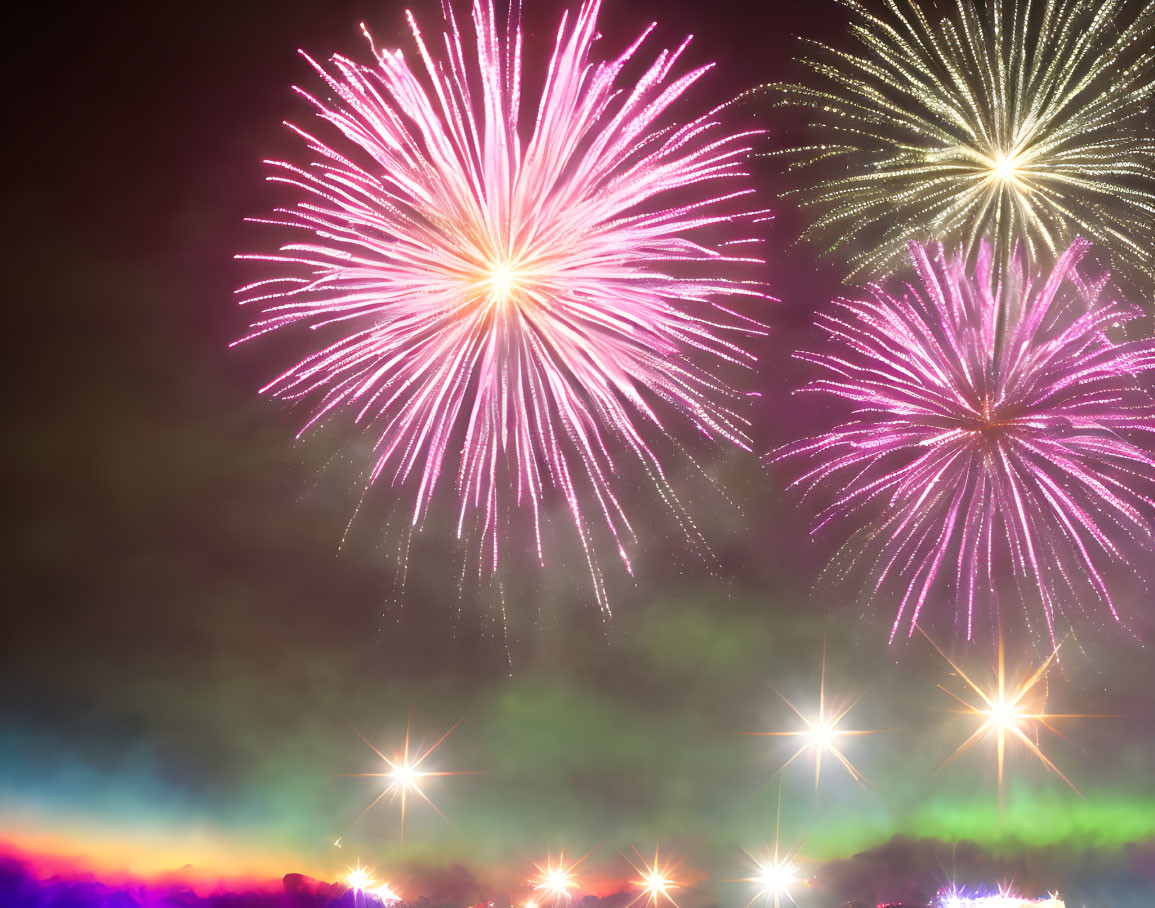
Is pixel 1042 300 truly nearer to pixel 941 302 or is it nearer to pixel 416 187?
pixel 941 302

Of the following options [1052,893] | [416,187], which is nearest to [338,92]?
[416,187]

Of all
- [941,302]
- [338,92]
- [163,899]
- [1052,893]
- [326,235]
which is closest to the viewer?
[338,92]

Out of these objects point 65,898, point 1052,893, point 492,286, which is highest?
point 492,286

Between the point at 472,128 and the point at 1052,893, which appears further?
the point at 1052,893

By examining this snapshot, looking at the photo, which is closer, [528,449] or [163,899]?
[528,449]

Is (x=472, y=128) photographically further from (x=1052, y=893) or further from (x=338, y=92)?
(x=1052, y=893)

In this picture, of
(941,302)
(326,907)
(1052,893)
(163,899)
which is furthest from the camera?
(326,907)

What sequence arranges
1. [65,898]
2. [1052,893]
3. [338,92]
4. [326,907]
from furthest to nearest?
[326,907], [1052,893], [65,898], [338,92]

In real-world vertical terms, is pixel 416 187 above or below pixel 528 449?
above

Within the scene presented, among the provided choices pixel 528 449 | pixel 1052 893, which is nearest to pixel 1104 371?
pixel 528 449
